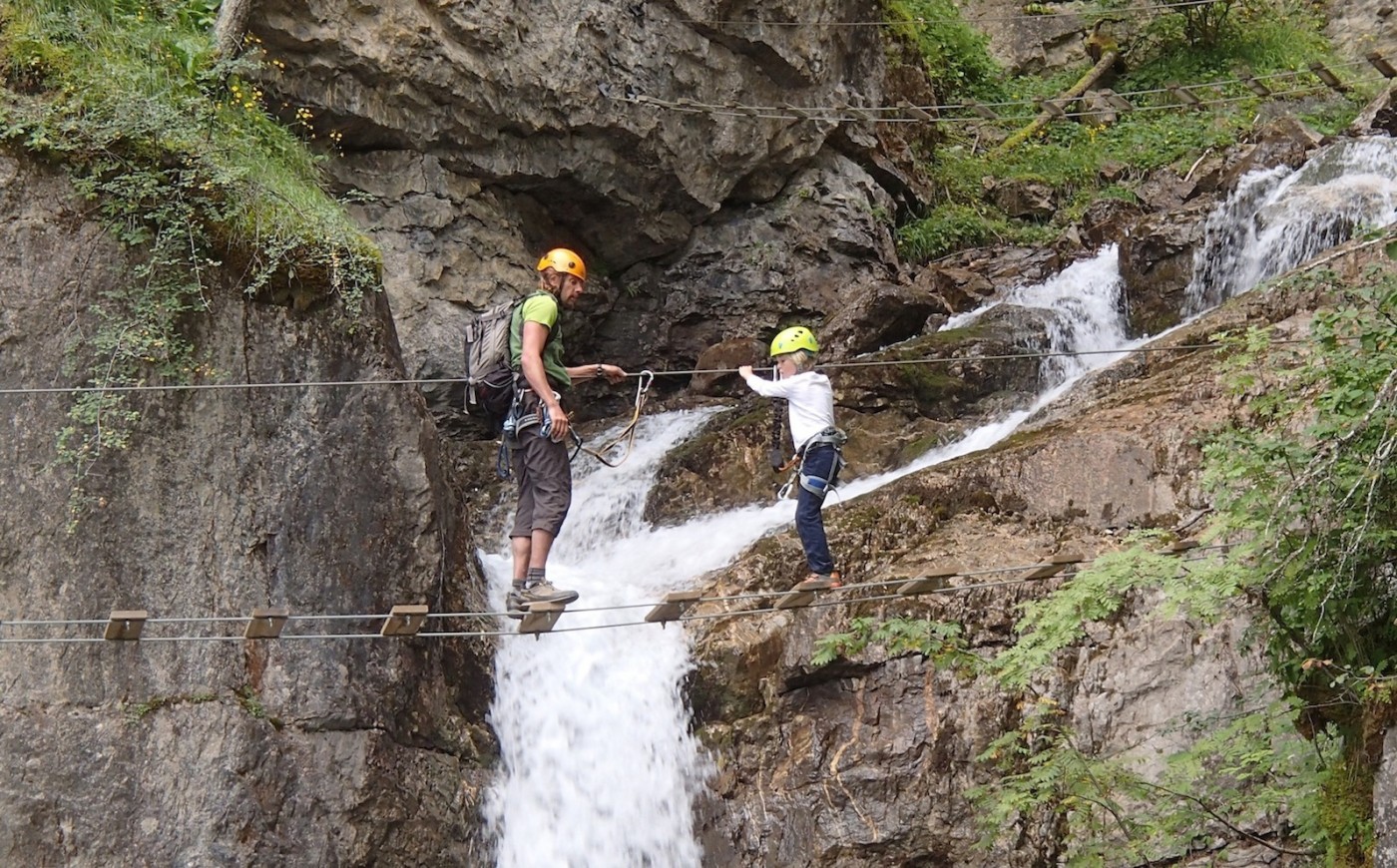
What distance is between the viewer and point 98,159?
7.62 meters

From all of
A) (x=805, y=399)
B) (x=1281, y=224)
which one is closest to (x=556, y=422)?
(x=805, y=399)

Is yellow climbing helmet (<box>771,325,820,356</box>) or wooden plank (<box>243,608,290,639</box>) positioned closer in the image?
wooden plank (<box>243,608,290,639</box>)

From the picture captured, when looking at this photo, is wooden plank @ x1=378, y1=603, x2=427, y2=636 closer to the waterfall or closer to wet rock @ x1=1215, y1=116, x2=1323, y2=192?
the waterfall

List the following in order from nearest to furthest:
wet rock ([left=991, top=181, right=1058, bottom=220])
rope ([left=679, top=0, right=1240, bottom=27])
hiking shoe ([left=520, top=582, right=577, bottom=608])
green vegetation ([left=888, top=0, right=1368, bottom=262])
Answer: hiking shoe ([left=520, top=582, right=577, bottom=608]) → rope ([left=679, top=0, right=1240, bottom=27]) → green vegetation ([left=888, top=0, right=1368, bottom=262]) → wet rock ([left=991, top=181, right=1058, bottom=220])

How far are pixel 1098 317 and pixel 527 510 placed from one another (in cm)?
763

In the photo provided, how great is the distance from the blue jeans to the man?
120 cm

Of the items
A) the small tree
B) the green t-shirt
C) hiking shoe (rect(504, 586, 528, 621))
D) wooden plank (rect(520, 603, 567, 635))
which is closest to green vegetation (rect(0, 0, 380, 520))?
the green t-shirt

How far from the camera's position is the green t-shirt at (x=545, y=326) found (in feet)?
22.6

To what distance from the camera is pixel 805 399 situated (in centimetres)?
750

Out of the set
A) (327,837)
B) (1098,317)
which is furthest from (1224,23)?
(327,837)

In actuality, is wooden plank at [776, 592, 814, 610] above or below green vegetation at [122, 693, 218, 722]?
above

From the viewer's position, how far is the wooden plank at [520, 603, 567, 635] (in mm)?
6422

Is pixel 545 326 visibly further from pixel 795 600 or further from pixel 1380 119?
pixel 1380 119

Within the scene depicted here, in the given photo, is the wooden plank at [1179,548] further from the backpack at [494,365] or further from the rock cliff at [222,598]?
the rock cliff at [222,598]
